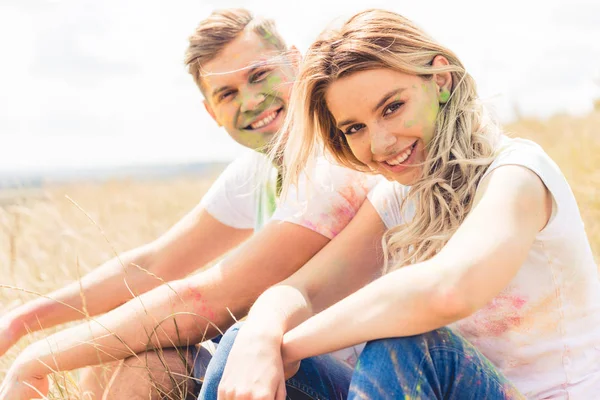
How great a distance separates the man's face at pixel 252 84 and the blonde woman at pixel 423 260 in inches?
18.8

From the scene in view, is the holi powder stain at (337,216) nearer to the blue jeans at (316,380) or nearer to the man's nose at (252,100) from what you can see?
the blue jeans at (316,380)

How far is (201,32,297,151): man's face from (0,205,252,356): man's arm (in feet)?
1.41

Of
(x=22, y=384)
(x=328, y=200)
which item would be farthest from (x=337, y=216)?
(x=22, y=384)

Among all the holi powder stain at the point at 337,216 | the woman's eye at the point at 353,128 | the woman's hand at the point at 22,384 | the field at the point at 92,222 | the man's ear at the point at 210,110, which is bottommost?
the field at the point at 92,222

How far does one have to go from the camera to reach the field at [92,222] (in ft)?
12.9

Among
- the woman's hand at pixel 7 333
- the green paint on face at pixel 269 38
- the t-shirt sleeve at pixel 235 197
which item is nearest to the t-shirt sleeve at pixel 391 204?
the t-shirt sleeve at pixel 235 197

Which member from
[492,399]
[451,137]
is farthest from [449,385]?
[451,137]

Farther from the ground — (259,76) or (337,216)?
(259,76)

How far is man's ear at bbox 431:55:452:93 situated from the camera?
212cm

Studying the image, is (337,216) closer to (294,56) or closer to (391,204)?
(391,204)

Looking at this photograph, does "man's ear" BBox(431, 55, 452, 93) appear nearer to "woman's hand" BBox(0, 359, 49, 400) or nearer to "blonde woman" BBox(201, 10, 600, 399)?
"blonde woman" BBox(201, 10, 600, 399)

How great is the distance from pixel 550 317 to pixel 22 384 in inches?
64.2

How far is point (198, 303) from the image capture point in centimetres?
242

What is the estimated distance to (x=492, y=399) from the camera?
1.78 m
